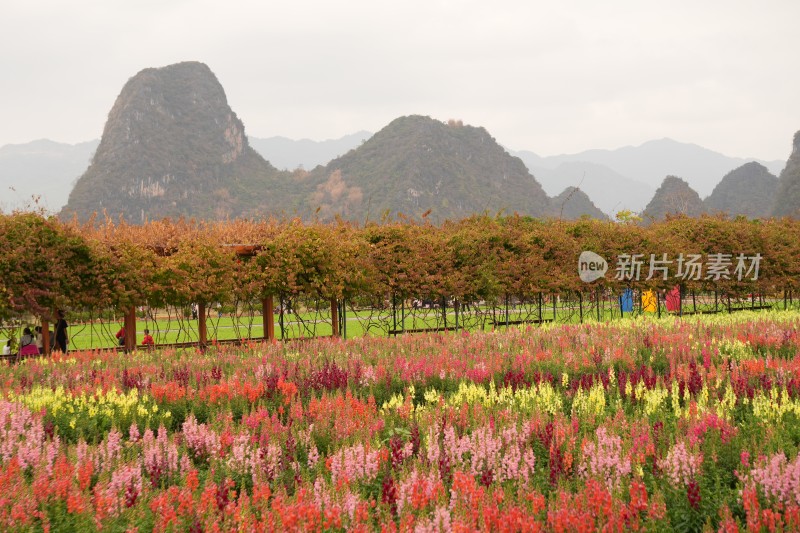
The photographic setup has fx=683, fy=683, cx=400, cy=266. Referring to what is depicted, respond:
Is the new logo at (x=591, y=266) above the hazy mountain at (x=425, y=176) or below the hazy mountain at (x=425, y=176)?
below

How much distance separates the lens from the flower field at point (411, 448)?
13.6ft

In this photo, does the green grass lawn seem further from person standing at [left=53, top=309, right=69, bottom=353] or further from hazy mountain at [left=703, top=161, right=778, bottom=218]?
hazy mountain at [left=703, top=161, right=778, bottom=218]

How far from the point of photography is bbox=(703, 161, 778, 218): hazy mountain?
116m

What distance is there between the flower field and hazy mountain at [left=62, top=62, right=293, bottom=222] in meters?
115

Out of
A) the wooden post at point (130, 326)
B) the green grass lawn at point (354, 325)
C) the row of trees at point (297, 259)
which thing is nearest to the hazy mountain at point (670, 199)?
the green grass lawn at point (354, 325)

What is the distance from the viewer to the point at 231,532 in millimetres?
3924

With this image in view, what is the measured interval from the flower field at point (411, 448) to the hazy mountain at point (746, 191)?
385ft

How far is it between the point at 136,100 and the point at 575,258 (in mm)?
151603

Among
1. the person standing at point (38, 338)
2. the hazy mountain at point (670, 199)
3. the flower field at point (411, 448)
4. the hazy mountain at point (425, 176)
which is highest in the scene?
the hazy mountain at point (425, 176)

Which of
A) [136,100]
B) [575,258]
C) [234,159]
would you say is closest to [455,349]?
[575,258]

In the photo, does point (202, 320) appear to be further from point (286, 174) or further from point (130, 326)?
point (286, 174)

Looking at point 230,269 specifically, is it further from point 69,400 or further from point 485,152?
point 485,152

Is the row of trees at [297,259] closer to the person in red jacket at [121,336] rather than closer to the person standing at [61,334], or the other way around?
the person standing at [61,334]

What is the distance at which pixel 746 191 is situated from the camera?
121125 mm
